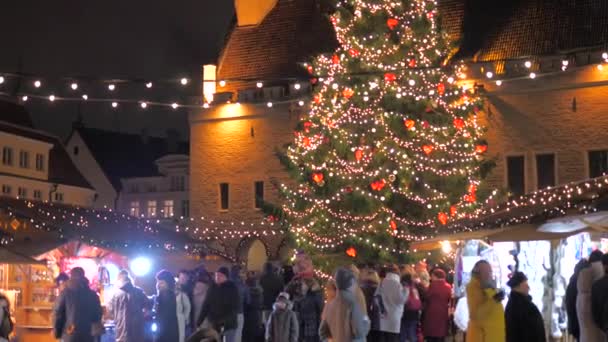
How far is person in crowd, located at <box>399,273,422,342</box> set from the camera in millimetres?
19391

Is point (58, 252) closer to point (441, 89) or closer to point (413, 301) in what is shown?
point (413, 301)

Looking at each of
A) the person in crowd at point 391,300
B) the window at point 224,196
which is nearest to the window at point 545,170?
the window at point 224,196

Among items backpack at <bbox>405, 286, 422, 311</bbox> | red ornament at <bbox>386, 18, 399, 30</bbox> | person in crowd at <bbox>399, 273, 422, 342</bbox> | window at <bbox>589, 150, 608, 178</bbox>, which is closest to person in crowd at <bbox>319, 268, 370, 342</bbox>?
person in crowd at <bbox>399, 273, 422, 342</bbox>

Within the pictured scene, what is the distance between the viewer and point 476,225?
69.2ft

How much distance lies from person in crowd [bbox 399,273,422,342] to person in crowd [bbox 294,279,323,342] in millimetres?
3092

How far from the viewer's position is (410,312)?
1967 centimetres

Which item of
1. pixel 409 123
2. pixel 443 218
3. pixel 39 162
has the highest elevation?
pixel 39 162

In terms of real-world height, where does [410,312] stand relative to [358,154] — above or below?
below

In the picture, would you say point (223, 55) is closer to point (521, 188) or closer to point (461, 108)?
point (521, 188)

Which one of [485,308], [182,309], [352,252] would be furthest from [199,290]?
[352,252]

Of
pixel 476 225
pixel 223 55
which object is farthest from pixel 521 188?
pixel 476 225

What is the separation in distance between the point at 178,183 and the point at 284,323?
48.2m

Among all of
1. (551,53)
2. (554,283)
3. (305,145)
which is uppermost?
(551,53)

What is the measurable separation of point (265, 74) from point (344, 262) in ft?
51.2
